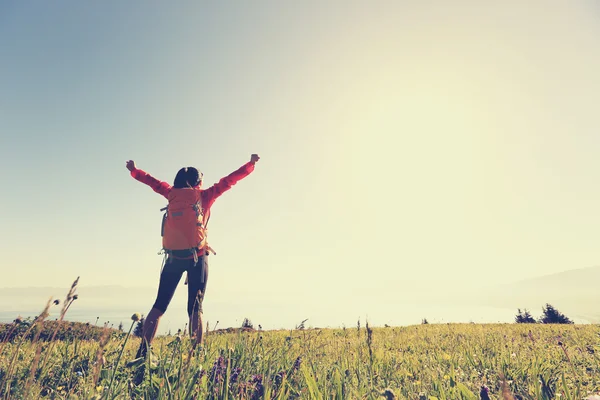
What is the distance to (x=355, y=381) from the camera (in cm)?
338

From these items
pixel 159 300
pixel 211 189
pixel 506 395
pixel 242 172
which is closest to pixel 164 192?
pixel 211 189

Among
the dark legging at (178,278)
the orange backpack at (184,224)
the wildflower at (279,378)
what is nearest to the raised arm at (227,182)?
the orange backpack at (184,224)

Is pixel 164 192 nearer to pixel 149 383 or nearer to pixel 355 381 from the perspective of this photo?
pixel 149 383

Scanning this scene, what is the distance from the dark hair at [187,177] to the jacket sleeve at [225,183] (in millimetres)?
309

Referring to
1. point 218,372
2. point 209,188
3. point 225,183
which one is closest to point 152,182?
point 209,188

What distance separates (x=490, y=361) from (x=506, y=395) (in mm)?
4322

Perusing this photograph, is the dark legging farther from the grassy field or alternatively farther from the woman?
the grassy field

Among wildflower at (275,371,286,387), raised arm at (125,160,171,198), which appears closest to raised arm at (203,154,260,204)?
raised arm at (125,160,171,198)

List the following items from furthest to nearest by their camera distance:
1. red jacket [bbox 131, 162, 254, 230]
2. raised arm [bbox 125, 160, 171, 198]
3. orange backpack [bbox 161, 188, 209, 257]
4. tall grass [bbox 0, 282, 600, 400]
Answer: raised arm [bbox 125, 160, 171, 198]
red jacket [bbox 131, 162, 254, 230]
orange backpack [bbox 161, 188, 209, 257]
tall grass [bbox 0, 282, 600, 400]

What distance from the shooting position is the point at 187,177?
6434mm

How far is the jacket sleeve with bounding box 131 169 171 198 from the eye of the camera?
22.3 feet

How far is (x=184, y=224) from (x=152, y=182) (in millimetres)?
1546

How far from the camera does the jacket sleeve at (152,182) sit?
6785 mm

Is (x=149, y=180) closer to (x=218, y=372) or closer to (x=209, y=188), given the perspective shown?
(x=209, y=188)
